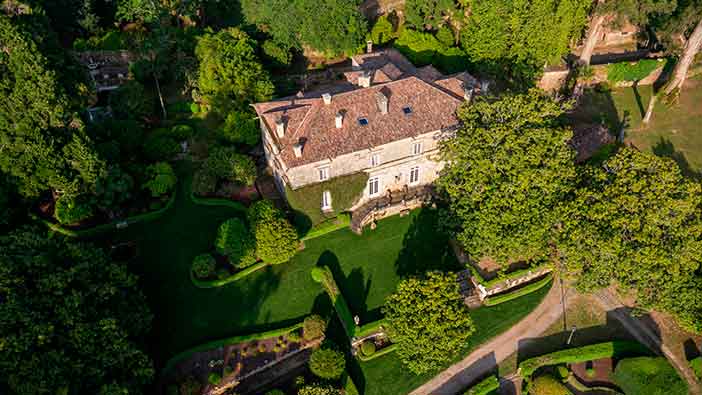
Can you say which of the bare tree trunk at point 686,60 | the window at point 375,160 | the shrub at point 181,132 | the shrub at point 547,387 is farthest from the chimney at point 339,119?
the bare tree trunk at point 686,60

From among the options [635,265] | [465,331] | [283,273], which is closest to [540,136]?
[635,265]

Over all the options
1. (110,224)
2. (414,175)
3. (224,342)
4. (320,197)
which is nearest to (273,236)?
(320,197)

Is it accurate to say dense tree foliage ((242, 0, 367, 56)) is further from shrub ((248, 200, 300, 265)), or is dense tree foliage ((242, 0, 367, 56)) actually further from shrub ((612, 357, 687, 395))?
shrub ((612, 357, 687, 395))

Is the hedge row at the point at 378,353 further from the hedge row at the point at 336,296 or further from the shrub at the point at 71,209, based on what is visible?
the shrub at the point at 71,209

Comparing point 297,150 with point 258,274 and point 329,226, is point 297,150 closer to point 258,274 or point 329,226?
point 329,226

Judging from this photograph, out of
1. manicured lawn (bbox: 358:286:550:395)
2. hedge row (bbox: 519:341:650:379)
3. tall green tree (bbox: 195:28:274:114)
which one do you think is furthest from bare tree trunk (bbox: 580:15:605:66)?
tall green tree (bbox: 195:28:274:114)

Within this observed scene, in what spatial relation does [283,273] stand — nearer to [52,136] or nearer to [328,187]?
[328,187]
